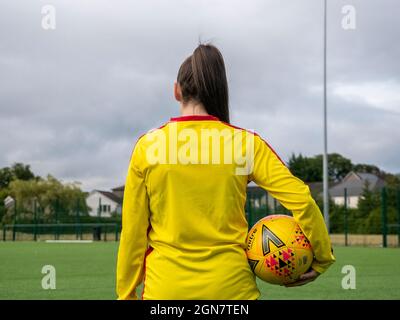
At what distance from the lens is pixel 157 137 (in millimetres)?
2570

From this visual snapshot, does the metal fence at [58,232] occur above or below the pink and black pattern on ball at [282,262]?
below

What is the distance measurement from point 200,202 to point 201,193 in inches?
1.4

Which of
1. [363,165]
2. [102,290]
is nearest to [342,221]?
[102,290]

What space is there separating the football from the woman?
0.09 m

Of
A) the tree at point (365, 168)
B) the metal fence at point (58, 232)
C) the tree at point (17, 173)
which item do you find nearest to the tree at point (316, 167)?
the tree at point (365, 168)

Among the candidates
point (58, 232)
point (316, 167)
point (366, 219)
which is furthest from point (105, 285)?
point (316, 167)

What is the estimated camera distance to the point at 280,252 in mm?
2791

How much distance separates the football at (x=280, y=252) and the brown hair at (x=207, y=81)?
56 centimetres

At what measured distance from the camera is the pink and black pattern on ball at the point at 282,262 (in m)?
2.75

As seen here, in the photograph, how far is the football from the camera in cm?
272

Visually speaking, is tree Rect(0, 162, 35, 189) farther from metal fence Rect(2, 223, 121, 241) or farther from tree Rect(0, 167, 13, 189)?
metal fence Rect(2, 223, 121, 241)

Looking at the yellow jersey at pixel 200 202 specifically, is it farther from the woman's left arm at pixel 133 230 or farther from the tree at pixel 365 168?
the tree at pixel 365 168

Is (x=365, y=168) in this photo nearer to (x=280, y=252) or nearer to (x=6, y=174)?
(x=6, y=174)
